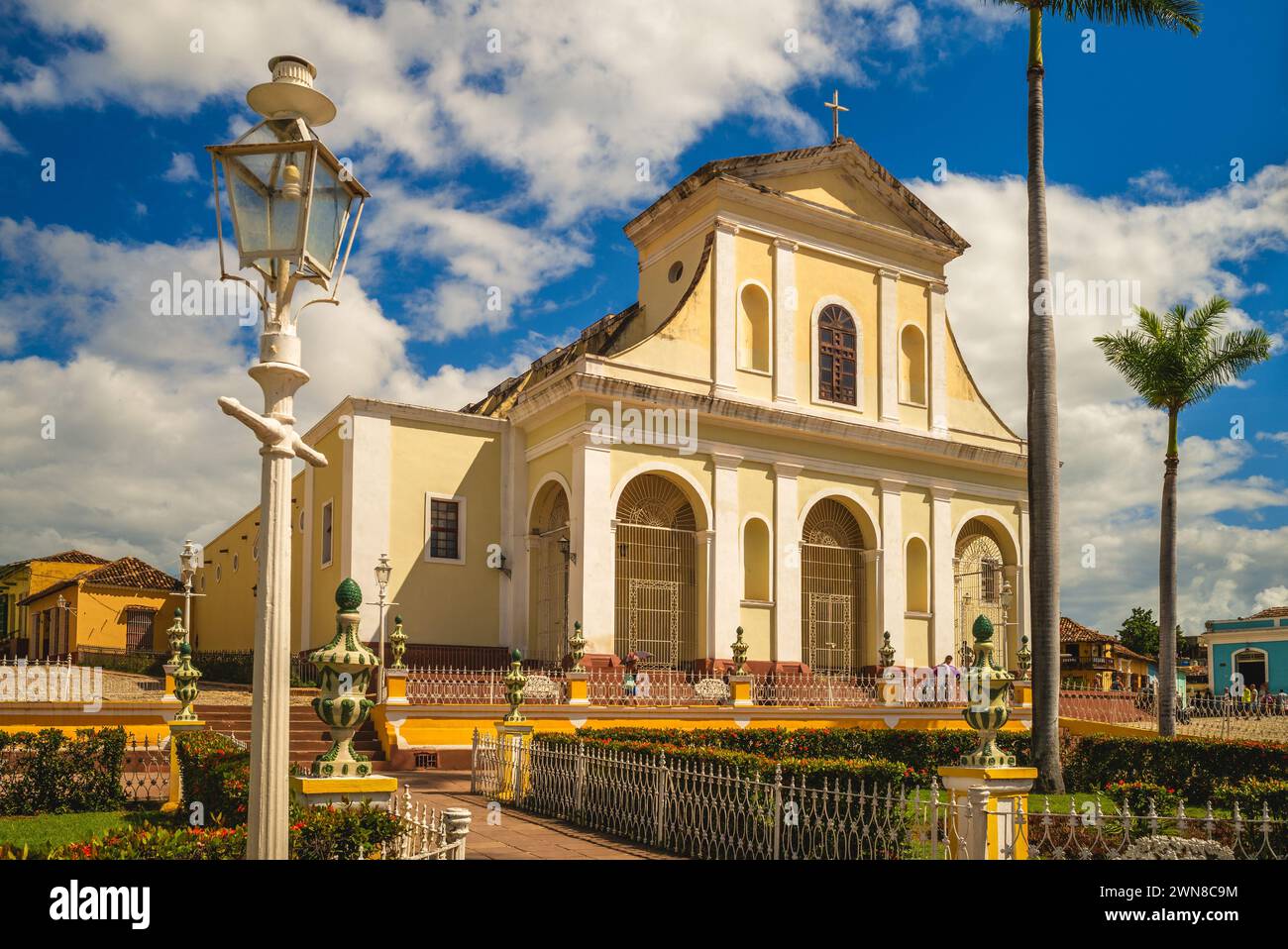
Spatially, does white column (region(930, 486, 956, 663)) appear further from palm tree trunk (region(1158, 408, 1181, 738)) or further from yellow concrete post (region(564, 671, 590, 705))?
yellow concrete post (region(564, 671, 590, 705))

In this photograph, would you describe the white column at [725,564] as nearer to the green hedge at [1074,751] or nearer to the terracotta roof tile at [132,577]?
the green hedge at [1074,751]

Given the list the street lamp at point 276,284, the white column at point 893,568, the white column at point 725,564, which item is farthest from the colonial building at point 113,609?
the street lamp at point 276,284

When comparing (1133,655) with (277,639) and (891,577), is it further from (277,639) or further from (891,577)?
(277,639)

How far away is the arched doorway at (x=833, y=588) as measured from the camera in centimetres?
2625

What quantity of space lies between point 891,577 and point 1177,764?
1047cm

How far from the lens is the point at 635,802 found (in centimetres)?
1109

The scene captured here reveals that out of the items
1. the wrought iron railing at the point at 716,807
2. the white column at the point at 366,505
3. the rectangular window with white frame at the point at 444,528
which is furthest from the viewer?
the rectangular window with white frame at the point at 444,528

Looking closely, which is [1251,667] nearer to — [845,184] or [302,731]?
[845,184]

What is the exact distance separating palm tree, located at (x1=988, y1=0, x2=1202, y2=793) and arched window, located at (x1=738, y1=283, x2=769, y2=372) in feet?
31.3

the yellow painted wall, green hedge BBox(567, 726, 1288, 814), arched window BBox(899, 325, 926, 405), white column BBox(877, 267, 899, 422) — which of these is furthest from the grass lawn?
arched window BBox(899, 325, 926, 405)

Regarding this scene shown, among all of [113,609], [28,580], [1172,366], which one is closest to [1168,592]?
[1172,366]

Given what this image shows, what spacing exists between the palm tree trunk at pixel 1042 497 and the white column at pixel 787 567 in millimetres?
8864

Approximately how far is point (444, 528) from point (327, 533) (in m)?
2.90

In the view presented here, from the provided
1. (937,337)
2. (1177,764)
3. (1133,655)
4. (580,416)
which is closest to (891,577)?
(937,337)
